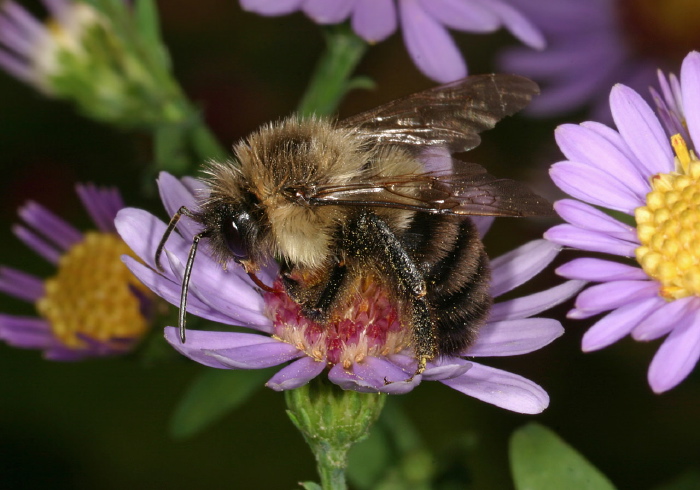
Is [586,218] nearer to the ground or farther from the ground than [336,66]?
nearer to the ground

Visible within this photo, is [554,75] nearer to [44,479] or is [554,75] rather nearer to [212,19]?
[212,19]

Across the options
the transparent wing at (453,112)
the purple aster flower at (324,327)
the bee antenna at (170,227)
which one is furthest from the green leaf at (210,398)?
the transparent wing at (453,112)

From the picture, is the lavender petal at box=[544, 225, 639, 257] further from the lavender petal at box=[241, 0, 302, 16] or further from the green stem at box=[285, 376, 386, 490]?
the lavender petal at box=[241, 0, 302, 16]

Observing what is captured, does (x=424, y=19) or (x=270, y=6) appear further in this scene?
(x=424, y=19)

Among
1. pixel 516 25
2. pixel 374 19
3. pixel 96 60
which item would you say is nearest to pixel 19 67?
pixel 96 60

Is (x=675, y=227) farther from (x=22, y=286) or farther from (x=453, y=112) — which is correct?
(x=22, y=286)

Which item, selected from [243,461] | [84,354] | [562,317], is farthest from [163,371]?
[562,317]

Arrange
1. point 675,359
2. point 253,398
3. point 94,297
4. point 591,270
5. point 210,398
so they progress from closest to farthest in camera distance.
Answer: point 675,359
point 591,270
point 210,398
point 94,297
point 253,398

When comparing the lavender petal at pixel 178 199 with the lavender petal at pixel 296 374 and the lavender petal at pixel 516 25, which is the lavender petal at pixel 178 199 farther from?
the lavender petal at pixel 516 25
